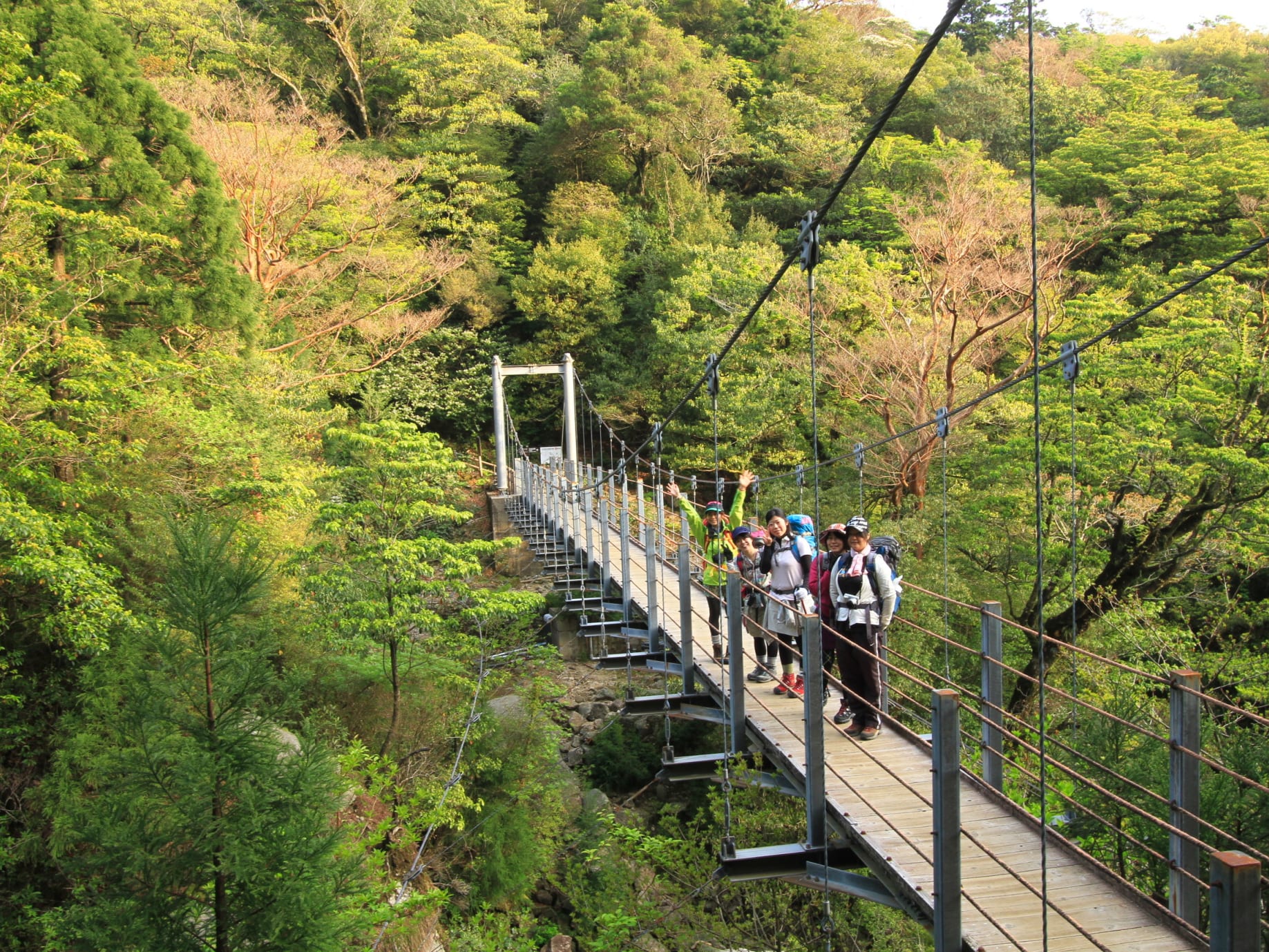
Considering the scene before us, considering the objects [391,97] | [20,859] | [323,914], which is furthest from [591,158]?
[323,914]

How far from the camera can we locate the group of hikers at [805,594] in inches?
111

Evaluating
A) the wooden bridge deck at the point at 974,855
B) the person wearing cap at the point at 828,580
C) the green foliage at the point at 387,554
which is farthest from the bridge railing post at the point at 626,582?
the wooden bridge deck at the point at 974,855

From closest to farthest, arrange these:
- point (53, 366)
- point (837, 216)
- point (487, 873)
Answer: point (53, 366)
point (487, 873)
point (837, 216)

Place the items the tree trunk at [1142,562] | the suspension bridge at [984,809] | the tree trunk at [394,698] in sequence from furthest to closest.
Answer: the tree trunk at [1142,562]
the tree trunk at [394,698]
the suspension bridge at [984,809]

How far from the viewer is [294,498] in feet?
21.4

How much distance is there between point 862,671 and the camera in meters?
2.83

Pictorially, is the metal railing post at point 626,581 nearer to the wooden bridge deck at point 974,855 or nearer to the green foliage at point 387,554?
the green foliage at point 387,554

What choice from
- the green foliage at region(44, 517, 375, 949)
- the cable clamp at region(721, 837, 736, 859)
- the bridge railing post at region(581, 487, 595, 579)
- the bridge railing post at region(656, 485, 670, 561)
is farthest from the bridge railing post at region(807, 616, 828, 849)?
the bridge railing post at region(581, 487, 595, 579)

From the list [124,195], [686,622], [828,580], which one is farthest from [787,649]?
[124,195]

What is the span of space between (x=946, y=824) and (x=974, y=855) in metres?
0.52

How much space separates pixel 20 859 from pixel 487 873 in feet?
8.83

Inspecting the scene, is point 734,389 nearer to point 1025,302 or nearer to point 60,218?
point 1025,302

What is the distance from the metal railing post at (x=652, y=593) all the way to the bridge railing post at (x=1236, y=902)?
3.00 meters

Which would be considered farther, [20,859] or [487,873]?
[487,873]
